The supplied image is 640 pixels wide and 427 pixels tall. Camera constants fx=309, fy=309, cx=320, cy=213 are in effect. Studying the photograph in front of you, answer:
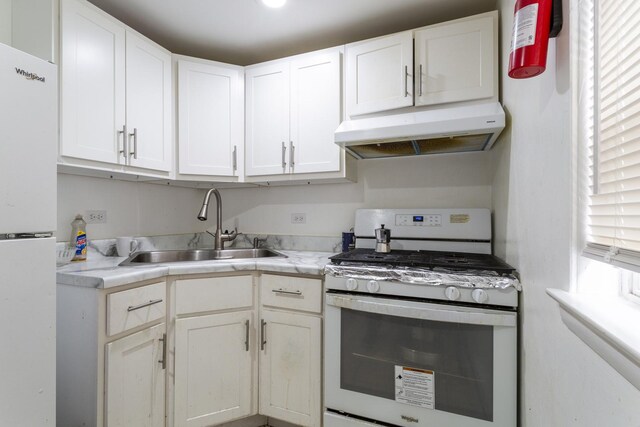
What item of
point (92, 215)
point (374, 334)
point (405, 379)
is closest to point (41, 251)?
point (92, 215)

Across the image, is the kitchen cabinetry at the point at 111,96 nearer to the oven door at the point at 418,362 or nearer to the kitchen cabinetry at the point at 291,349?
the kitchen cabinetry at the point at 291,349

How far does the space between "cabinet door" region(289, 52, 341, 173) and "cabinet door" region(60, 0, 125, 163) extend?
3.21 feet

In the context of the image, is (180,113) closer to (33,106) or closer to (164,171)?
(164,171)

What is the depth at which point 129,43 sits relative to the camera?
173 centimetres

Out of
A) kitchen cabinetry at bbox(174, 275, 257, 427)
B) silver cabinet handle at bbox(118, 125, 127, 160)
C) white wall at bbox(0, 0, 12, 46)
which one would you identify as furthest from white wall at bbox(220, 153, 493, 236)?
white wall at bbox(0, 0, 12, 46)

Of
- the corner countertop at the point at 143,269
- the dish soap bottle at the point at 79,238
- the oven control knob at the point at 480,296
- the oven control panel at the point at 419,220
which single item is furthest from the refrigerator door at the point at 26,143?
the oven control panel at the point at 419,220

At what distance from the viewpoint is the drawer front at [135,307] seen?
4.29 feet

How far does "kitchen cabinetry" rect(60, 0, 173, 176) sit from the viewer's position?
4.77ft

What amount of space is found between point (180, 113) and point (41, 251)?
1.26 meters

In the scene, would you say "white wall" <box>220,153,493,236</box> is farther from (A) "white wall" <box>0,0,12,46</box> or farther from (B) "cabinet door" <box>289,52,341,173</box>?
(A) "white wall" <box>0,0,12,46</box>

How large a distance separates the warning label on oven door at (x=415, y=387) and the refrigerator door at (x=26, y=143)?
1512 mm

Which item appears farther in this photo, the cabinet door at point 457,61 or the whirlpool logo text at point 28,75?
the cabinet door at point 457,61

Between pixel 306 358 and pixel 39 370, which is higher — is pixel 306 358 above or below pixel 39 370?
below

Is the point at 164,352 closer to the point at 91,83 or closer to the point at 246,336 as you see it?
the point at 246,336
